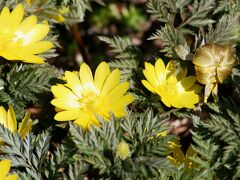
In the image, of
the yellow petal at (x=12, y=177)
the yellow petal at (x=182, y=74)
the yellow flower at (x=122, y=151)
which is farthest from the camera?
the yellow petal at (x=182, y=74)

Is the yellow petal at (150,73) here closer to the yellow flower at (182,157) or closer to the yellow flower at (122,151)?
the yellow flower at (182,157)

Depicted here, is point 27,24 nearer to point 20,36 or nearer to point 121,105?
point 20,36

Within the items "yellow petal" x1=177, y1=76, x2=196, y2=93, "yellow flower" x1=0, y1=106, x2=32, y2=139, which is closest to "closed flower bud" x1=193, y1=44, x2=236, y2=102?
"yellow petal" x1=177, y1=76, x2=196, y2=93

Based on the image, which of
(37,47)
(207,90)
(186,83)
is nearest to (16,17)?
(37,47)

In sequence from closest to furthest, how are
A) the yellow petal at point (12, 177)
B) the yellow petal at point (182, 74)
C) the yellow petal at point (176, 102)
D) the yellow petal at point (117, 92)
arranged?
the yellow petal at point (12, 177) → the yellow petal at point (117, 92) → the yellow petal at point (176, 102) → the yellow petal at point (182, 74)

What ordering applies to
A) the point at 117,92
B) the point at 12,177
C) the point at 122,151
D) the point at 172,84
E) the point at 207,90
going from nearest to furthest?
the point at 12,177 < the point at 122,151 < the point at 117,92 < the point at 207,90 < the point at 172,84

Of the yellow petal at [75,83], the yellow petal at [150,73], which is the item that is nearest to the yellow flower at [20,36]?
the yellow petal at [75,83]
